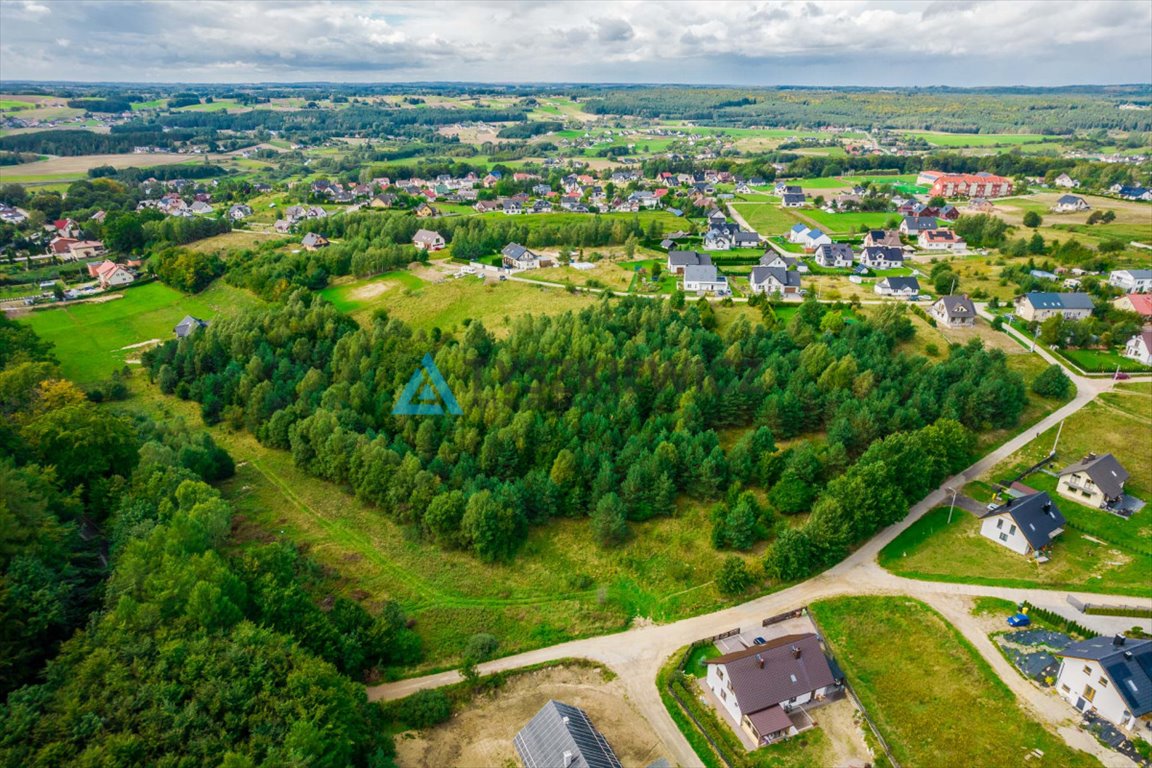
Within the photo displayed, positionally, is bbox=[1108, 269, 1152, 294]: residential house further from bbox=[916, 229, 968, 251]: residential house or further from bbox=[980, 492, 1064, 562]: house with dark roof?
bbox=[980, 492, 1064, 562]: house with dark roof

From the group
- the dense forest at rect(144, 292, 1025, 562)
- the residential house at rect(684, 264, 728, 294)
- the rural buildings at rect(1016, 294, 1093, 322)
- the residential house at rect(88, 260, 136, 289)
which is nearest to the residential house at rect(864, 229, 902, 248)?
the rural buildings at rect(1016, 294, 1093, 322)

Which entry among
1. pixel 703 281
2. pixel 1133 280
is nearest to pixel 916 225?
pixel 1133 280

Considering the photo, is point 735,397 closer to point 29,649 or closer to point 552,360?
point 552,360

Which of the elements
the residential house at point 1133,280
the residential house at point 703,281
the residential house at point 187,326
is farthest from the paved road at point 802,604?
the residential house at point 1133,280

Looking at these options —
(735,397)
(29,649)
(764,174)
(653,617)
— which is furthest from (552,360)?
(764,174)

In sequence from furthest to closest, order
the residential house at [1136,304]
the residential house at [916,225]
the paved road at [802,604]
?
the residential house at [916,225] → the residential house at [1136,304] → the paved road at [802,604]

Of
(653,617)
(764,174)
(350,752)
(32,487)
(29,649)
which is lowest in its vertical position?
(653,617)

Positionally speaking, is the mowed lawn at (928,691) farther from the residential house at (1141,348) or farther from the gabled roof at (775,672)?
the residential house at (1141,348)
